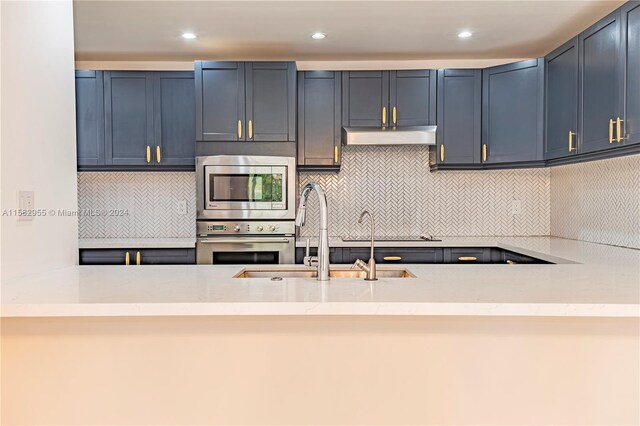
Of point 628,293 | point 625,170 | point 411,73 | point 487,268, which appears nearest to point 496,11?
point 411,73

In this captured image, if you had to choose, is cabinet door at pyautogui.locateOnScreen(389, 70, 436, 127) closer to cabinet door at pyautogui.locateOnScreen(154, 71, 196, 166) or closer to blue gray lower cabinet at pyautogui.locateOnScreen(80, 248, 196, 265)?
cabinet door at pyautogui.locateOnScreen(154, 71, 196, 166)

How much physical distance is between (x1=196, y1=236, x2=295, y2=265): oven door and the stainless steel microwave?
172 mm

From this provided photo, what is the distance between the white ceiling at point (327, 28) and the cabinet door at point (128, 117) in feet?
0.77

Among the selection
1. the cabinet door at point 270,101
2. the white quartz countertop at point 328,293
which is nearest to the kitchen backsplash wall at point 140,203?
the cabinet door at point 270,101

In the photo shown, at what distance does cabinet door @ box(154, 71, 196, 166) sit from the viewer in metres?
3.71

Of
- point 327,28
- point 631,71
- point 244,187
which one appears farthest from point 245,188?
point 631,71

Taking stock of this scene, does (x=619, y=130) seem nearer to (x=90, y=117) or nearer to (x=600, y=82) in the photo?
(x=600, y=82)

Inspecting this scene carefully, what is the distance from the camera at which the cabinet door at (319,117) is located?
3709 mm

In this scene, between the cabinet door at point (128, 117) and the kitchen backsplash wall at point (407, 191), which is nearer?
the cabinet door at point (128, 117)

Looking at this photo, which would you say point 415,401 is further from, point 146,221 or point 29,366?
point 146,221

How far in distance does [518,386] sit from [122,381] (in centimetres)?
134

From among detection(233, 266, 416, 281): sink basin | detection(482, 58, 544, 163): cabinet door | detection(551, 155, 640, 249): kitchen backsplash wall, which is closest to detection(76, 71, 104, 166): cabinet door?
detection(233, 266, 416, 281): sink basin

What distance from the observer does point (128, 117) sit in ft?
12.2

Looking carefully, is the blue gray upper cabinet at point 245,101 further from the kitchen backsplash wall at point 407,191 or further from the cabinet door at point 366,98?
the kitchen backsplash wall at point 407,191
